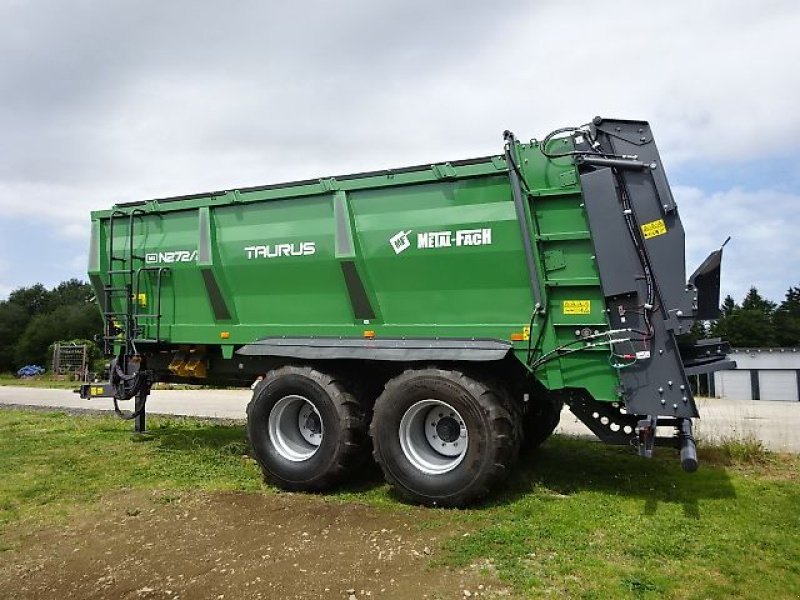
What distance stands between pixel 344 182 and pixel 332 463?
291 centimetres

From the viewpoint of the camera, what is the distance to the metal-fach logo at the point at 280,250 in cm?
700

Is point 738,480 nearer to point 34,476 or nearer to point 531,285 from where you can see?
point 531,285

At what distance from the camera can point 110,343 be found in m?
8.60

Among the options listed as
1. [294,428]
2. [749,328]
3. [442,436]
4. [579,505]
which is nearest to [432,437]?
[442,436]

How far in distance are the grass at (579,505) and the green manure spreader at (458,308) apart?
530 mm

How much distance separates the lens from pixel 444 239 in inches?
246

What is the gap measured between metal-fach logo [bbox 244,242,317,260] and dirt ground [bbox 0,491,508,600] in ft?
8.52

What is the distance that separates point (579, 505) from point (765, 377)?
2249 centimetres

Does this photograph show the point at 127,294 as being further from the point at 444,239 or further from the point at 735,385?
the point at 735,385

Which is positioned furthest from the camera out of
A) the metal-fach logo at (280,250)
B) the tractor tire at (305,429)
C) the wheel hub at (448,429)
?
the metal-fach logo at (280,250)

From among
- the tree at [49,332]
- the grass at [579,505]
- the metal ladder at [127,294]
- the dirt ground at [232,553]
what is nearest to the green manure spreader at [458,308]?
the grass at [579,505]

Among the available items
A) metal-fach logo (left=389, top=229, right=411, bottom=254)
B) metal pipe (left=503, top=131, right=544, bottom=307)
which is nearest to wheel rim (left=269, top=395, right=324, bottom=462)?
metal-fach logo (left=389, top=229, right=411, bottom=254)

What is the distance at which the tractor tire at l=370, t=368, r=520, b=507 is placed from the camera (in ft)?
18.5

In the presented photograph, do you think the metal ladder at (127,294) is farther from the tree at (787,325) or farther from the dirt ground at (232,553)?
the tree at (787,325)
